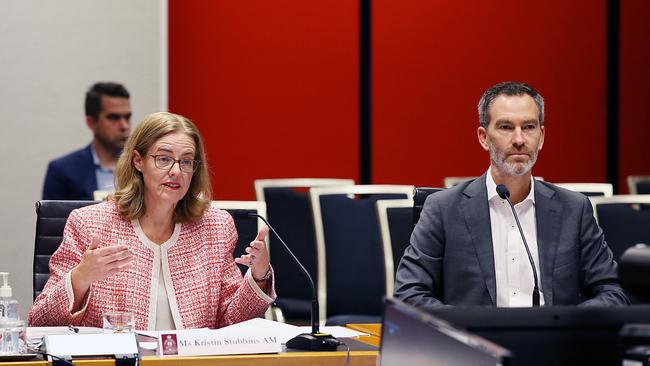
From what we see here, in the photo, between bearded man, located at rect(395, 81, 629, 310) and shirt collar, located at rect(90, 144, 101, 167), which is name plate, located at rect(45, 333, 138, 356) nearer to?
bearded man, located at rect(395, 81, 629, 310)

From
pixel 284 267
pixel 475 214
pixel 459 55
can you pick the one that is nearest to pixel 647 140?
pixel 459 55

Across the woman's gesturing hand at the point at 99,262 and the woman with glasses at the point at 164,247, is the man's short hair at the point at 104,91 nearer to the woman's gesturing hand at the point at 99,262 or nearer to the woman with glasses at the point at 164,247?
the woman with glasses at the point at 164,247

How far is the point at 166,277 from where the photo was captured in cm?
324

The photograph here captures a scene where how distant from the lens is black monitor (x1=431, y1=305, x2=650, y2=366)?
1690 mm

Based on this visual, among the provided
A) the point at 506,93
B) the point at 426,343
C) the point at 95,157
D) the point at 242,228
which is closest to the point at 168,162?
the point at 242,228

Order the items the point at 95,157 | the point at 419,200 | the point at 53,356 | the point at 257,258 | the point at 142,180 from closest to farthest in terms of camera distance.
→ the point at 53,356 < the point at 257,258 < the point at 142,180 < the point at 419,200 < the point at 95,157

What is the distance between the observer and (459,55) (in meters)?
7.45

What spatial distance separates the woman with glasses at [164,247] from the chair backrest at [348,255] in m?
1.52

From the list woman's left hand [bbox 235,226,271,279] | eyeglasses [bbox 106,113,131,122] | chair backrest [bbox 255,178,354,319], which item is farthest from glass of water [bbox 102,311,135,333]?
eyeglasses [bbox 106,113,131,122]

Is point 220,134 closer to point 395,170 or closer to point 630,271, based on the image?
point 395,170

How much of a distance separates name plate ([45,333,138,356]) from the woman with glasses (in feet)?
1.50

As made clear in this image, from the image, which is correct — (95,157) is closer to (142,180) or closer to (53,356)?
(142,180)

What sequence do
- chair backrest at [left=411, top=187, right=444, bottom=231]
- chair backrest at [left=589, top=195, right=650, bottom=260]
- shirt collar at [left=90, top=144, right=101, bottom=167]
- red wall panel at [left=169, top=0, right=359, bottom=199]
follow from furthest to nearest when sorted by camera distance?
red wall panel at [left=169, top=0, right=359, bottom=199] < shirt collar at [left=90, top=144, right=101, bottom=167] < chair backrest at [left=589, top=195, right=650, bottom=260] < chair backrest at [left=411, top=187, right=444, bottom=231]

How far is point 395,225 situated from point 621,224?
93 cm
